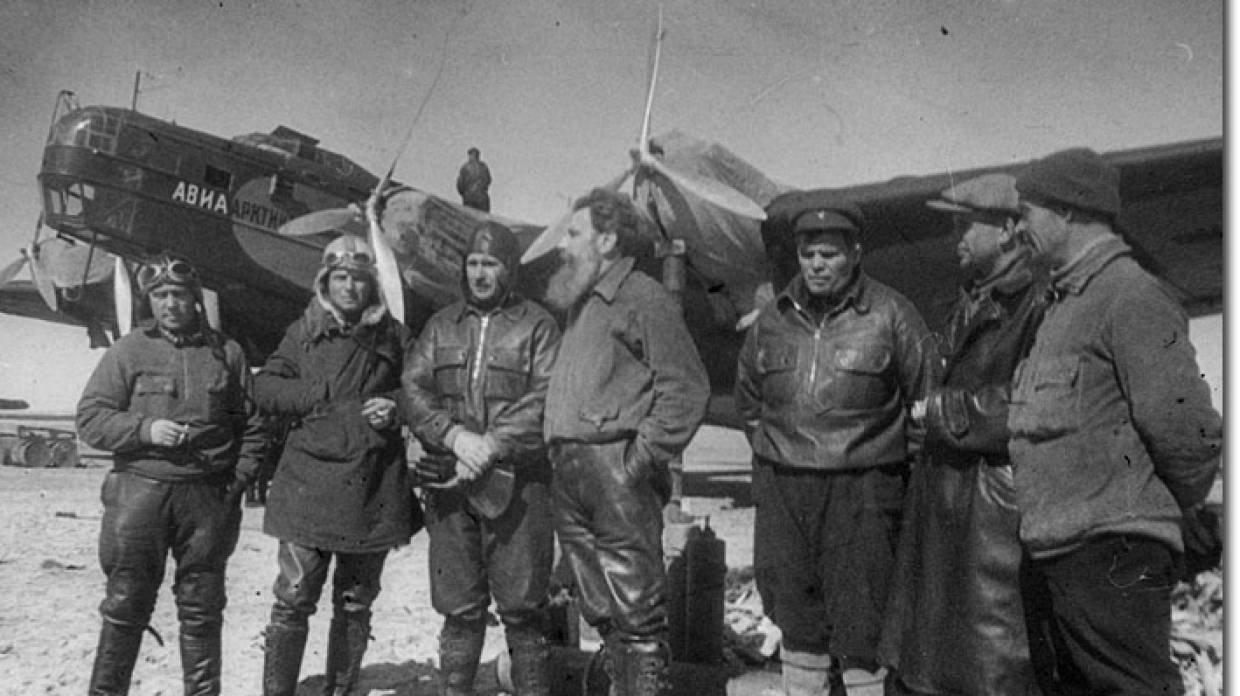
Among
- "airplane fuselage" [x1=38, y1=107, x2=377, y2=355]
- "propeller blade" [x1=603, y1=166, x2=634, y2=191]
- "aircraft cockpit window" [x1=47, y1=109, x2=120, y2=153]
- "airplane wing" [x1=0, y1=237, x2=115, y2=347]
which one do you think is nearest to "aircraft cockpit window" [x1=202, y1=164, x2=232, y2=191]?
"airplane fuselage" [x1=38, y1=107, x2=377, y2=355]

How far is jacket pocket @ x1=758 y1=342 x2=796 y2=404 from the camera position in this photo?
3055mm

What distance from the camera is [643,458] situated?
2980mm

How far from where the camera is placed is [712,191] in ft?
16.8

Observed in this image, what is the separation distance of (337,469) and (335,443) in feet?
0.36

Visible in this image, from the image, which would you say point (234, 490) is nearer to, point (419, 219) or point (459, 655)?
point (459, 655)

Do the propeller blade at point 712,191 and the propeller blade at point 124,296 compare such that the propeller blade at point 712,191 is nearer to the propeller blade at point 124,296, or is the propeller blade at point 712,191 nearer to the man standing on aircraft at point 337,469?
the man standing on aircraft at point 337,469

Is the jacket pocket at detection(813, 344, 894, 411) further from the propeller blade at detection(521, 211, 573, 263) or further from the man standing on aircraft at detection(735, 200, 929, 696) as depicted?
the propeller blade at detection(521, 211, 573, 263)

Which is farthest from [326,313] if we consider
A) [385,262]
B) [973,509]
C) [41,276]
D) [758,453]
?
[41,276]

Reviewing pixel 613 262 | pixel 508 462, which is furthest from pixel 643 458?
pixel 613 262

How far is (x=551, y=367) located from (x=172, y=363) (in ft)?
5.20

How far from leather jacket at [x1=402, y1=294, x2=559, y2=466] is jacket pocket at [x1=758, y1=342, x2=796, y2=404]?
87 centimetres

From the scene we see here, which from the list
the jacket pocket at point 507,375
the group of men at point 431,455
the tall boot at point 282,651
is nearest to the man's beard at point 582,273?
the group of men at point 431,455

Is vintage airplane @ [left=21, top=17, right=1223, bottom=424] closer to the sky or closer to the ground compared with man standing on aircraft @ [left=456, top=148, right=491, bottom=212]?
closer to the ground

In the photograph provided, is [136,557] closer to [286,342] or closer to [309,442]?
[309,442]
